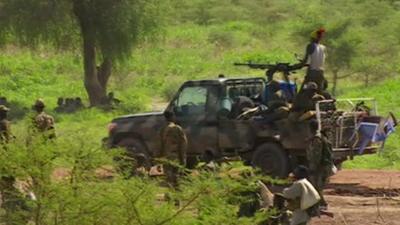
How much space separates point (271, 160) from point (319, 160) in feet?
10.6

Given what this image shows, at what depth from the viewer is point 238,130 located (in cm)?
1580

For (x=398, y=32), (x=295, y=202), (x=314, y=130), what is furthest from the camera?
(x=398, y=32)

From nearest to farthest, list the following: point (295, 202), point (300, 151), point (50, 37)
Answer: point (295, 202) < point (300, 151) < point (50, 37)

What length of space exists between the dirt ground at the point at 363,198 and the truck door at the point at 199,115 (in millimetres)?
2199

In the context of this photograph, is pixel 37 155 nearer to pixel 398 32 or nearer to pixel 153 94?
pixel 153 94

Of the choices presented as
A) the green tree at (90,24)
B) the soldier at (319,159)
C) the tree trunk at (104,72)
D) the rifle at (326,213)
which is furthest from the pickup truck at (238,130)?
the tree trunk at (104,72)

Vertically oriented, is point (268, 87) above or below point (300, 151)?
above

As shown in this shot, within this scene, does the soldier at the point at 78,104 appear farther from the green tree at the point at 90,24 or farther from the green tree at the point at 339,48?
the green tree at the point at 339,48

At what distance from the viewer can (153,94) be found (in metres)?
37.6

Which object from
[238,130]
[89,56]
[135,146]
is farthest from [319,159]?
[89,56]

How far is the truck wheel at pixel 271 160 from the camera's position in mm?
15500

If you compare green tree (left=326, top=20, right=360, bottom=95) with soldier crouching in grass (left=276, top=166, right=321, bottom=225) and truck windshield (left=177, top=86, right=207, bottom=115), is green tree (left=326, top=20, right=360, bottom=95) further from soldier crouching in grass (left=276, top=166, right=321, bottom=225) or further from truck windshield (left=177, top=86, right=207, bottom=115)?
soldier crouching in grass (left=276, top=166, right=321, bottom=225)

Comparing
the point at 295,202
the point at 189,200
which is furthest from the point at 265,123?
the point at 189,200

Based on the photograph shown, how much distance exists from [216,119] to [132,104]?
16.1m
